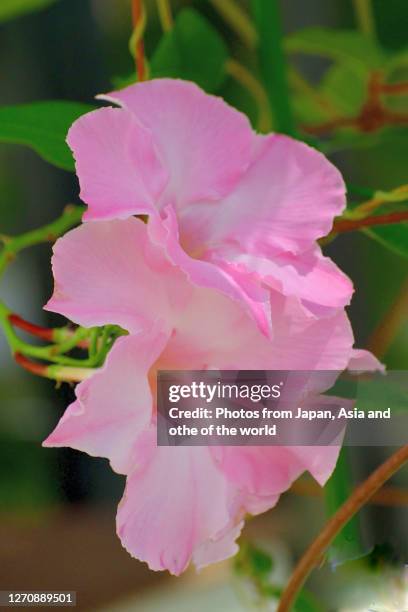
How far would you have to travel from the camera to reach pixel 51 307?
0.48 feet

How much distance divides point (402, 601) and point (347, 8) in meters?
0.21

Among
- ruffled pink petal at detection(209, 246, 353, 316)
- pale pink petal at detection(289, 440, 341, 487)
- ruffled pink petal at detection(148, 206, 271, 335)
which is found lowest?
pale pink petal at detection(289, 440, 341, 487)

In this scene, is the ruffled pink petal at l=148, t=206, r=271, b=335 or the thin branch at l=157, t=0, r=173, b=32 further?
the thin branch at l=157, t=0, r=173, b=32

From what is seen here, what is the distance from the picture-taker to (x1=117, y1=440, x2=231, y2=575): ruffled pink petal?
0.16 m

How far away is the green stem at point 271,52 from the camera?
23cm

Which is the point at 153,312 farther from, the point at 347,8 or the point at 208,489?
the point at 347,8

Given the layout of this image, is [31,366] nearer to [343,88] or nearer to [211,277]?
[211,277]

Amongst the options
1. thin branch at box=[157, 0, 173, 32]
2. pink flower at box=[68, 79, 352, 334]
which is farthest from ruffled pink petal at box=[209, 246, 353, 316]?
thin branch at box=[157, 0, 173, 32]

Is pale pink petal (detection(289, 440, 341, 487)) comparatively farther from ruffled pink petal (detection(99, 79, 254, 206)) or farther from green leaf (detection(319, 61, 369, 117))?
green leaf (detection(319, 61, 369, 117))

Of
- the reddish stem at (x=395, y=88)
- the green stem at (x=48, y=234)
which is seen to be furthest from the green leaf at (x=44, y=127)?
the reddish stem at (x=395, y=88)

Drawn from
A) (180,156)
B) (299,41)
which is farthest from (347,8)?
(180,156)

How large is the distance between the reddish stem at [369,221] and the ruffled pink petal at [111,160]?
0.06 metres

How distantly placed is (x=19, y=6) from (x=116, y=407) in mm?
185

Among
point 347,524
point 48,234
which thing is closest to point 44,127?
point 48,234
